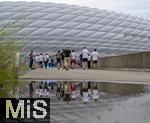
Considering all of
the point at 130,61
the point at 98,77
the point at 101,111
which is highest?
the point at 130,61

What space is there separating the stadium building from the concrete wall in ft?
105

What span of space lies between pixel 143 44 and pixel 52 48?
15.5 metres

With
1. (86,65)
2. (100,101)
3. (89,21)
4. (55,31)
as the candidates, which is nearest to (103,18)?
(89,21)

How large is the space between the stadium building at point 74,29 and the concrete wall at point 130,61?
31935 mm

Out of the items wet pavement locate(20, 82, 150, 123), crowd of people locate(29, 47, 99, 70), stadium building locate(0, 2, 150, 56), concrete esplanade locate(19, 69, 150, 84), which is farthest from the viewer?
stadium building locate(0, 2, 150, 56)

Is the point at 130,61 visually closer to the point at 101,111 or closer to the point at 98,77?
the point at 98,77

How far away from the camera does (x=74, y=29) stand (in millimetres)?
69625

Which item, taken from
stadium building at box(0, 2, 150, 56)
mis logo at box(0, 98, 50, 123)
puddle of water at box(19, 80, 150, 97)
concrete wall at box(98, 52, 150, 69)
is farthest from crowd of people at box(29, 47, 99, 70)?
stadium building at box(0, 2, 150, 56)

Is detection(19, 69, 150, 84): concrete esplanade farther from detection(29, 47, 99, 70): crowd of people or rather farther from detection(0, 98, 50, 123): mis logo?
detection(0, 98, 50, 123): mis logo

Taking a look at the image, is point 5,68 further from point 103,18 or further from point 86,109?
point 103,18

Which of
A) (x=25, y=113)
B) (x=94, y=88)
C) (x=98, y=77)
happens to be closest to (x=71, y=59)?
(x=98, y=77)

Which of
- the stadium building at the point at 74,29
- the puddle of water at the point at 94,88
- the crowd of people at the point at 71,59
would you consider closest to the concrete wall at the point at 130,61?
the crowd of people at the point at 71,59

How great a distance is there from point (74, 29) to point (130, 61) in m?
41.8

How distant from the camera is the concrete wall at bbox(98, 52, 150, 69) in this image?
83.4ft
